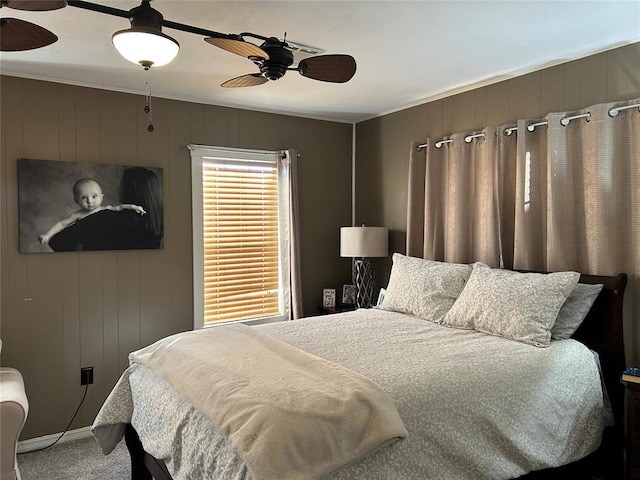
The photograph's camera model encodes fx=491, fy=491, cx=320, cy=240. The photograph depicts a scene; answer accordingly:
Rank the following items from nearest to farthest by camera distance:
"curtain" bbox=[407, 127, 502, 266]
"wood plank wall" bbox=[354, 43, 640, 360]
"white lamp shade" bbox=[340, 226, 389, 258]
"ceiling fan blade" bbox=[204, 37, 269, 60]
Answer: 1. "ceiling fan blade" bbox=[204, 37, 269, 60]
2. "wood plank wall" bbox=[354, 43, 640, 360]
3. "curtain" bbox=[407, 127, 502, 266]
4. "white lamp shade" bbox=[340, 226, 389, 258]

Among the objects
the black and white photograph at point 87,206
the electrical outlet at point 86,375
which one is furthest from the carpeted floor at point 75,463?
the black and white photograph at point 87,206

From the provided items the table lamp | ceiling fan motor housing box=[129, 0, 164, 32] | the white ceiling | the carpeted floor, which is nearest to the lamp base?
the table lamp

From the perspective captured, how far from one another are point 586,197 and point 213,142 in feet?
9.33

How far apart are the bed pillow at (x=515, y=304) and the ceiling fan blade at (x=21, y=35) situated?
254 cm

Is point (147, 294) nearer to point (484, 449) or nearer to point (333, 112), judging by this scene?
point (333, 112)

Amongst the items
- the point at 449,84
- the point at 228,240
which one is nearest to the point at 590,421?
the point at 449,84

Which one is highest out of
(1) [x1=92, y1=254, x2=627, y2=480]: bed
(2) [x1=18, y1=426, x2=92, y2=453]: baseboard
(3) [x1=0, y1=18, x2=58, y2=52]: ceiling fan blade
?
(3) [x1=0, y1=18, x2=58, y2=52]: ceiling fan blade

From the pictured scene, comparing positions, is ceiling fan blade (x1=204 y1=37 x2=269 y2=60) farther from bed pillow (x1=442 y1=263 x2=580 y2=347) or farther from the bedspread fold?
bed pillow (x1=442 y1=263 x2=580 y2=347)

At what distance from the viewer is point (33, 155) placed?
11.2 ft

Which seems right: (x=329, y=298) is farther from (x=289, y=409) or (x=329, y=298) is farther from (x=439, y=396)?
(x=289, y=409)

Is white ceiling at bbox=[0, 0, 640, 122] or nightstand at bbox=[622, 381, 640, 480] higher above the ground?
white ceiling at bbox=[0, 0, 640, 122]

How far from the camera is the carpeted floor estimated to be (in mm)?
3016

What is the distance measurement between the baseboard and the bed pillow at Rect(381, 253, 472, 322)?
241 centimetres

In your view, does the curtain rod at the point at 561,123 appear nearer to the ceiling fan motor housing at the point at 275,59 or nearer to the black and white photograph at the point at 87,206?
the ceiling fan motor housing at the point at 275,59
